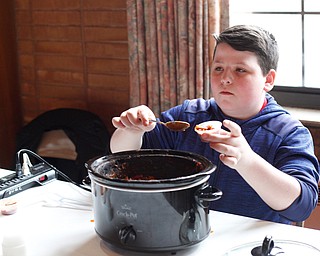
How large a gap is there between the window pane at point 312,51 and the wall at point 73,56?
0.94m

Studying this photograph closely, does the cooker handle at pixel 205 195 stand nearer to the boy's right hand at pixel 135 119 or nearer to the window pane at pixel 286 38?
the boy's right hand at pixel 135 119

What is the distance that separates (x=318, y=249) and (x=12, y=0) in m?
2.69

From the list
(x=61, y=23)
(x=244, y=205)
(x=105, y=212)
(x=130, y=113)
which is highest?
(x=61, y=23)

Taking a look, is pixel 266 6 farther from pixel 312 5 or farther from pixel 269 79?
pixel 269 79

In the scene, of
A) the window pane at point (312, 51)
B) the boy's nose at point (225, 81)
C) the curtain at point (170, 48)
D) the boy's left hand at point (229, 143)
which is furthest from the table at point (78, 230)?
the window pane at point (312, 51)

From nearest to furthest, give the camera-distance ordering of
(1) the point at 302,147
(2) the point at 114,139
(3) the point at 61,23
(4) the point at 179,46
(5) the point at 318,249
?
(5) the point at 318,249, (1) the point at 302,147, (2) the point at 114,139, (4) the point at 179,46, (3) the point at 61,23

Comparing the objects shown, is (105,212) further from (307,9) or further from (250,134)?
(307,9)

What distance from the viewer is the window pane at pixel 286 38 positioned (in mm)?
3021

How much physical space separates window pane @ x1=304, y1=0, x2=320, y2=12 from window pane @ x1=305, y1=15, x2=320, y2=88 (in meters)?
0.03

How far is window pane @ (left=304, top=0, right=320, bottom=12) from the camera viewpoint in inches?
115

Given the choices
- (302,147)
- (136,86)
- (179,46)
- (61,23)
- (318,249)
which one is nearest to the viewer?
(318,249)

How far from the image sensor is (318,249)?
146 cm

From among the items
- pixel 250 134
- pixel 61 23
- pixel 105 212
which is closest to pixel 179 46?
pixel 61 23

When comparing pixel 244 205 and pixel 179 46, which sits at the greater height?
pixel 179 46
